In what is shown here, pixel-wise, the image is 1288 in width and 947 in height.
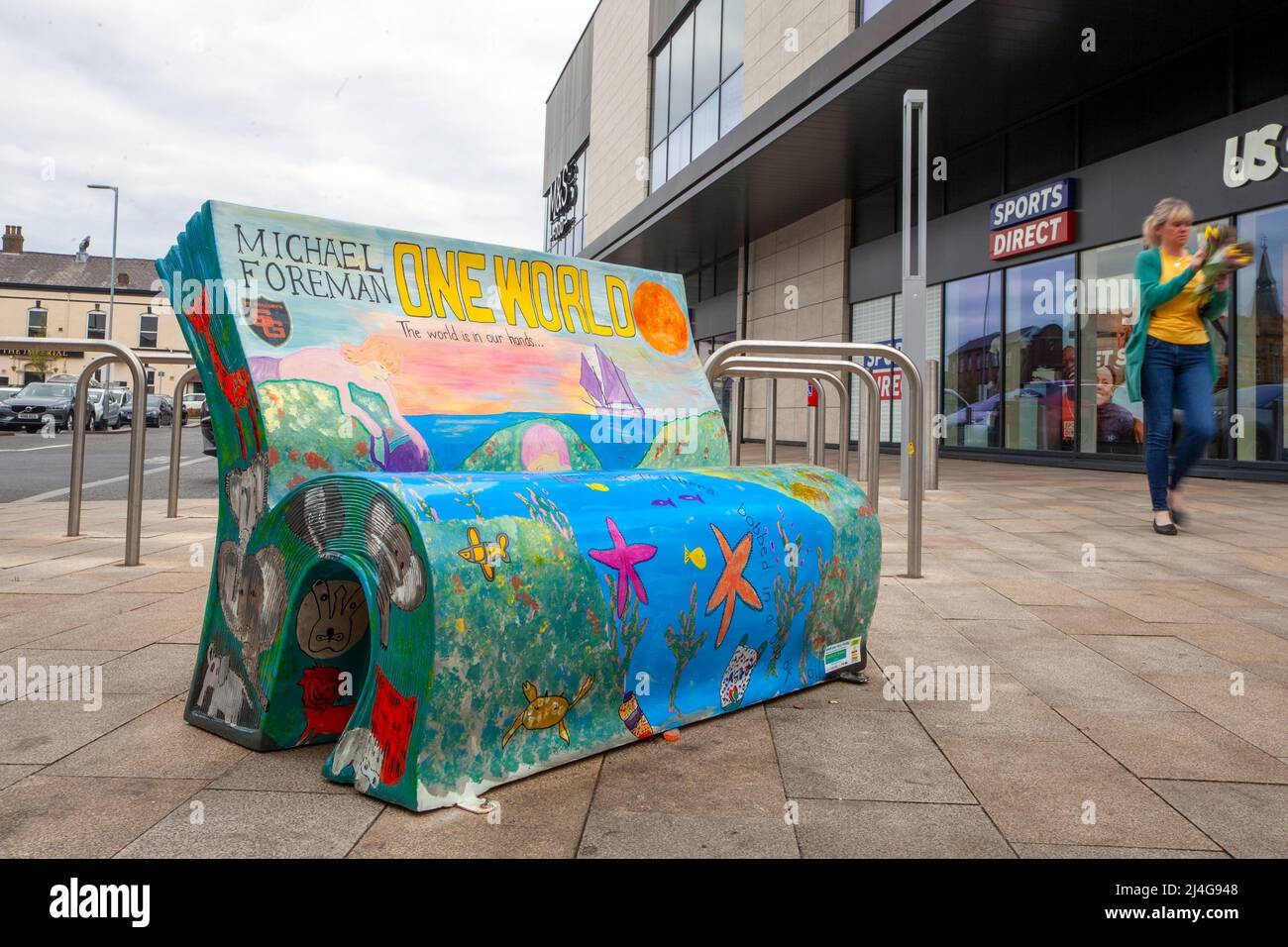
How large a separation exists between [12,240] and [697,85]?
178 feet

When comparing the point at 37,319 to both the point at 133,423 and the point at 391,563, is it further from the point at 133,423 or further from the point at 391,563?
the point at 391,563

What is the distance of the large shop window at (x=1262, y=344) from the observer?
35.2ft

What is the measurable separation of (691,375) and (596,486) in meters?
1.30

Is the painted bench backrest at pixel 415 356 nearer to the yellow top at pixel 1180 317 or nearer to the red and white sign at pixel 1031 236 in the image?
the yellow top at pixel 1180 317

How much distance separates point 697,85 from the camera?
22.2m

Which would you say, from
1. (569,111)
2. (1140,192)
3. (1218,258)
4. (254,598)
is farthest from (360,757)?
(569,111)

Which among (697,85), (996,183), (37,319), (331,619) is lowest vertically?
(331,619)

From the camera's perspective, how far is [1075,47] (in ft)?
37.8

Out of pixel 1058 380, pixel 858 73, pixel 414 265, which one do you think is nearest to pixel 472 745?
pixel 414 265

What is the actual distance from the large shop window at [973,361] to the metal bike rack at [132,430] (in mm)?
12466

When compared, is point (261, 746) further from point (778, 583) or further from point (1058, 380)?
point (1058, 380)

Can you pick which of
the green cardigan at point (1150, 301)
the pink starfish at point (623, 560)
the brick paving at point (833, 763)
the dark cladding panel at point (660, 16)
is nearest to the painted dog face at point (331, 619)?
the brick paving at point (833, 763)

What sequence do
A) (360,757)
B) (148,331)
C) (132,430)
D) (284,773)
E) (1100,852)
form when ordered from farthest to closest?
(148,331) < (132,430) < (284,773) < (360,757) < (1100,852)

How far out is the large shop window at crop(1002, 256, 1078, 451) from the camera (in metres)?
13.8
